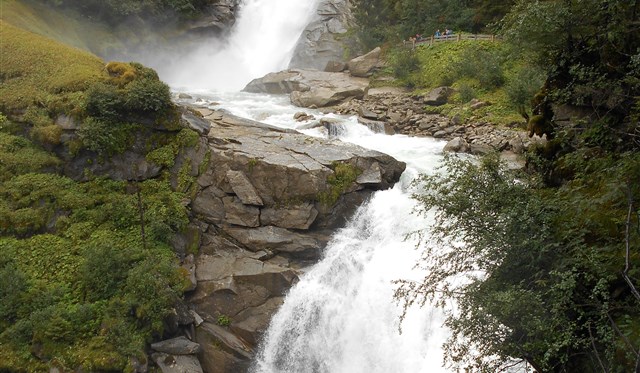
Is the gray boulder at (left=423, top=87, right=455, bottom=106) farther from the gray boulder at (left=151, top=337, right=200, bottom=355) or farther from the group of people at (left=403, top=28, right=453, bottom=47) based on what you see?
the gray boulder at (left=151, top=337, right=200, bottom=355)

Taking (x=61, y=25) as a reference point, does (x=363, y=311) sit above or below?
below

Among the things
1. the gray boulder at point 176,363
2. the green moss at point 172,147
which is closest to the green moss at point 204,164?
the green moss at point 172,147

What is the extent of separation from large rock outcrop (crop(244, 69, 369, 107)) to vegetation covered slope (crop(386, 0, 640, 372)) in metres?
17.8

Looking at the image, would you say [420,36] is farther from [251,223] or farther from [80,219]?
[80,219]

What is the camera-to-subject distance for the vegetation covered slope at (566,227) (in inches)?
276

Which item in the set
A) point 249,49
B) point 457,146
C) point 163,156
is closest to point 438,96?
point 457,146

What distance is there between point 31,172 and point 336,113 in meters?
15.2

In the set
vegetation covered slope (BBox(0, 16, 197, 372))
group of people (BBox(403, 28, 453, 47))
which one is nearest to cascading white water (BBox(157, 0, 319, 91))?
group of people (BBox(403, 28, 453, 47))

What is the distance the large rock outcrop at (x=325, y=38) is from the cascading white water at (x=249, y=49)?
1245 millimetres

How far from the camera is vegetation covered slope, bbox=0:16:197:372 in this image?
12.3 metres

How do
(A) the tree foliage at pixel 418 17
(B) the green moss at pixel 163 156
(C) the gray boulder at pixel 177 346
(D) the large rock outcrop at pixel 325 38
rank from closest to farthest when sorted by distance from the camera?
1. (C) the gray boulder at pixel 177 346
2. (B) the green moss at pixel 163 156
3. (A) the tree foliage at pixel 418 17
4. (D) the large rock outcrop at pixel 325 38

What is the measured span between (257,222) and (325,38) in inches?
1092

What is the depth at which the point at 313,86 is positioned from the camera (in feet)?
98.3

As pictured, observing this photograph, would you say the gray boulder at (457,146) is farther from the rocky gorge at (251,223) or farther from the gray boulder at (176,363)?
the gray boulder at (176,363)
